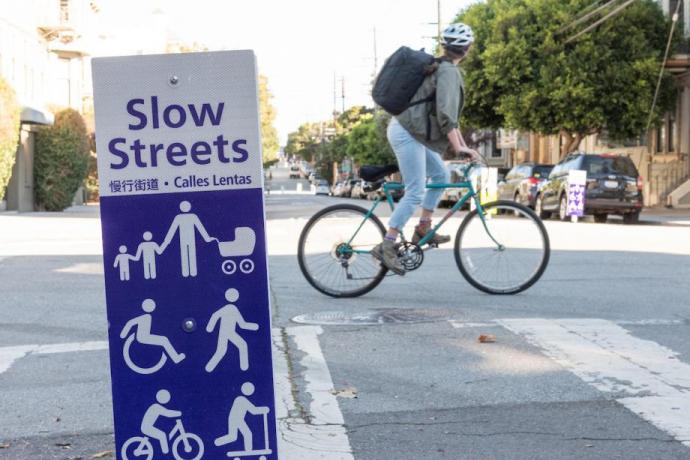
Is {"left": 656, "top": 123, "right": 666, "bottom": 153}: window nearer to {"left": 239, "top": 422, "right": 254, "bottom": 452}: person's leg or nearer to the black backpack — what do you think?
the black backpack

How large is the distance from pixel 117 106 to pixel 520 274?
5469 mm

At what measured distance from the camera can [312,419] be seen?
14.0ft

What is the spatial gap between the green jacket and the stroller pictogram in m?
4.46

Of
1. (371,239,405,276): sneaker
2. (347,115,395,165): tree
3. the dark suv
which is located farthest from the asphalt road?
(347,115,395,165): tree

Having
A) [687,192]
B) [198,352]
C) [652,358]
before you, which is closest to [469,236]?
[652,358]

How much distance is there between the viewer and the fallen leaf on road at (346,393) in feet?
15.3

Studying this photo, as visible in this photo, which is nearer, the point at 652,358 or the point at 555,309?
the point at 652,358

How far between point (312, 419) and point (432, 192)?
3785 millimetres

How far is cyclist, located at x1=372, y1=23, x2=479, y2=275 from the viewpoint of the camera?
24.8ft

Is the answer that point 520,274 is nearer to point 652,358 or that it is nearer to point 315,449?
point 652,358

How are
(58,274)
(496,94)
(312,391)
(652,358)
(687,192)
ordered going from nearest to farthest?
1. (312,391)
2. (652,358)
3. (58,274)
4. (687,192)
5. (496,94)

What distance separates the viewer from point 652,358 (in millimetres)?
5395

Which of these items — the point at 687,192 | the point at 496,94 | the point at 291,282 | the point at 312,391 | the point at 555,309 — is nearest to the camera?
the point at 312,391

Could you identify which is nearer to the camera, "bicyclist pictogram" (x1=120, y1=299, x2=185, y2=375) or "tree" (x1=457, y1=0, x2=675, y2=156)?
"bicyclist pictogram" (x1=120, y1=299, x2=185, y2=375)
